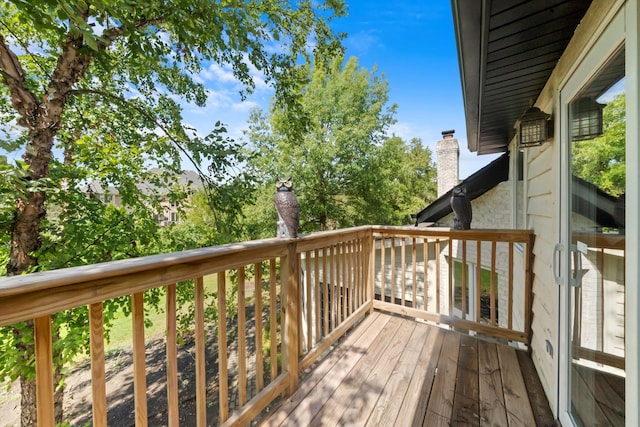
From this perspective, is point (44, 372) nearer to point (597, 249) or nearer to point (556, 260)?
point (597, 249)

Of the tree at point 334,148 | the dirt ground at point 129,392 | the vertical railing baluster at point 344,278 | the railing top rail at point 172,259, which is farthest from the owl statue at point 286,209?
the tree at point 334,148

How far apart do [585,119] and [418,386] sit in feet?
6.40

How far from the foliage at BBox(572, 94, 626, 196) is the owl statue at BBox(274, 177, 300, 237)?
154 cm

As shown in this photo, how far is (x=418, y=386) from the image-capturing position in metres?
1.95

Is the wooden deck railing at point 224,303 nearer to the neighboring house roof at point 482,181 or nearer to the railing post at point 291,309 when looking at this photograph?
the railing post at point 291,309

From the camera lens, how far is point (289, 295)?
6.19 ft

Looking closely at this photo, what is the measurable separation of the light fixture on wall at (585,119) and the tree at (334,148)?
7.30 m

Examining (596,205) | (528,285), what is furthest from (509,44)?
(528,285)

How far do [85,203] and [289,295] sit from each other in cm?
310

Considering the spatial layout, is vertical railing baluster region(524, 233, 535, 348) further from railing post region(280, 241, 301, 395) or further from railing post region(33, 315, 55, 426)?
railing post region(33, 315, 55, 426)

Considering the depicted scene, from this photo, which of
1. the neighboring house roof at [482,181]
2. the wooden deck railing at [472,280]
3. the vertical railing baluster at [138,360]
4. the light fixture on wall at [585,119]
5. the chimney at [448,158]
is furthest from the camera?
the chimney at [448,158]

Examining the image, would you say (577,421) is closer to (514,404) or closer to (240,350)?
(514,404)

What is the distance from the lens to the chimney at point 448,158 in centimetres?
823

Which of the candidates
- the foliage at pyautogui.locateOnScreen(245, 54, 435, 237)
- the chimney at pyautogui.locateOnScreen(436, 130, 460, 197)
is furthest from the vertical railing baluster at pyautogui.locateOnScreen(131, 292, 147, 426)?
the chimney at pyautogui.locateOnScreen(436, 130, 460, 197)
